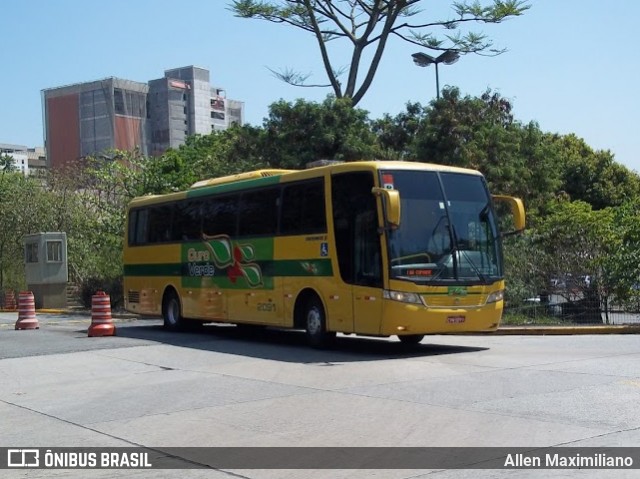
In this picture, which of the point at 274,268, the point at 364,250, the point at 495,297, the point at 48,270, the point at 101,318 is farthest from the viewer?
the point at 48,270

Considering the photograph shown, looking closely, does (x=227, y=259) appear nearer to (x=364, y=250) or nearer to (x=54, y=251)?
(x=364, y=250)

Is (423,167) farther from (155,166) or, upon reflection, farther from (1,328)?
(155,166)

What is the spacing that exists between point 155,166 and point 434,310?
25462mm

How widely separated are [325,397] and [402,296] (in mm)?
4232

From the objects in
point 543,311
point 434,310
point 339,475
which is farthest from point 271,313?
point 339,475

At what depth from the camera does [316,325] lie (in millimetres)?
17453

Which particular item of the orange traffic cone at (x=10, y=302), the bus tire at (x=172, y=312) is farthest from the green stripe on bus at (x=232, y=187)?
the orange traffic cone at (x=10, y=302)

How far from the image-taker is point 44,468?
27.6 feet

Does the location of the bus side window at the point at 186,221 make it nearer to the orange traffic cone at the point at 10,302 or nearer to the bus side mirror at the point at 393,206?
the bus side mirror at the point at 393,206

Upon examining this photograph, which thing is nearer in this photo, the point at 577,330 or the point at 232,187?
the point at 232,187

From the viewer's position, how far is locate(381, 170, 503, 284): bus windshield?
51.6 ft

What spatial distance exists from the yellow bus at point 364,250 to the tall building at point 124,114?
348 feet

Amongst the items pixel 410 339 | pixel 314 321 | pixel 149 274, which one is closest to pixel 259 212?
pixel 314 321

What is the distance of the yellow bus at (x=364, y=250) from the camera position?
15.7m
